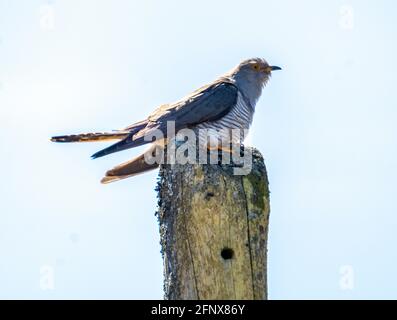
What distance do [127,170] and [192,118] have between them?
73 centimetres

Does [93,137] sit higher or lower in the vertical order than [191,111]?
lower

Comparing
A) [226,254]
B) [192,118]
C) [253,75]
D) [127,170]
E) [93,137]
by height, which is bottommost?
[226,254]

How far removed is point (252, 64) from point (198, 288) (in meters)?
4.34

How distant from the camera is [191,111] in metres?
6.66

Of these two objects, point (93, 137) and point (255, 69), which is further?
point (255, 69)

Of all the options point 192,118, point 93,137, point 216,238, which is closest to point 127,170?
point 93,137

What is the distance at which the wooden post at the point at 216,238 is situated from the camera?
407 cm

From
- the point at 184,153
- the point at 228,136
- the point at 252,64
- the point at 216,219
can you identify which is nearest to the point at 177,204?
the point at 216,219

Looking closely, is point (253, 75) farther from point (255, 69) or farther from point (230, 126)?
point (230, 126)

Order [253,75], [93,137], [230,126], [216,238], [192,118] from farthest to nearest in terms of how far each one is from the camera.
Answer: [253,75] < [230,126] < [192,118] < [93,137] < [216,238]

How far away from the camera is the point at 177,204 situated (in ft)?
14.2

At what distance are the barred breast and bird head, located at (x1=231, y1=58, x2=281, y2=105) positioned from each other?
1.37ft

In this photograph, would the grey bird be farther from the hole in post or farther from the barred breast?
the hole in post
